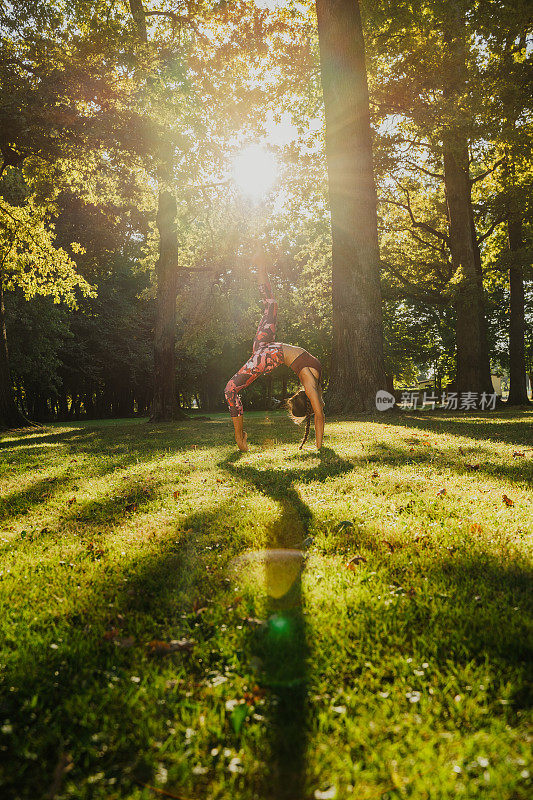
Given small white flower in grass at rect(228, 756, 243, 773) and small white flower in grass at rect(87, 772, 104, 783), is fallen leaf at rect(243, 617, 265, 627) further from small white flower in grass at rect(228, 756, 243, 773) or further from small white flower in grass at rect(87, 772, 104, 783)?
small white flower in grass at rect(87, 772, 104, 783)

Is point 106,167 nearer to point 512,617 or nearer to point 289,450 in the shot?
point 289,450

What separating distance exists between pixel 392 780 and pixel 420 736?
8.7 inches

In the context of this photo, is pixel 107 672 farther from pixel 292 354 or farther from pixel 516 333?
pixel 516 333

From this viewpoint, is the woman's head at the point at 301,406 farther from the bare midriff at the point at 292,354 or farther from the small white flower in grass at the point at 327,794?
the small white flower in grass at the point at 327,794

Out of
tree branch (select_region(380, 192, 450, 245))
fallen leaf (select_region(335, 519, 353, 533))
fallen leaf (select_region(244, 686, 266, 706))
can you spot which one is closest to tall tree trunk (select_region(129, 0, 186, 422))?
tree branch (select_region(380, 192, 450, 245))

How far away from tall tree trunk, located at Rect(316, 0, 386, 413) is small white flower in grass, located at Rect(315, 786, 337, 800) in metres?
11.3

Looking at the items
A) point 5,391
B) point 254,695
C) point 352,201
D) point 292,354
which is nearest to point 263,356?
point 292,354

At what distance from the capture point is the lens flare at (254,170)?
20688mm

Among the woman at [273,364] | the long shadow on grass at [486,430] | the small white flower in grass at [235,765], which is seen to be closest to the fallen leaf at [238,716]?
the small white flower in grass at [235,765]

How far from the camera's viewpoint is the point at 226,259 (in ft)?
82.8

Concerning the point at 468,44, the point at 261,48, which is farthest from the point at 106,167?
the point at 468,44

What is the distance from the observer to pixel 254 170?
21.6 meters

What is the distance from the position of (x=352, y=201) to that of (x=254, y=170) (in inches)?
431

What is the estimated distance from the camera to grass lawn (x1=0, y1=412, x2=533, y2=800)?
5.09 feet
